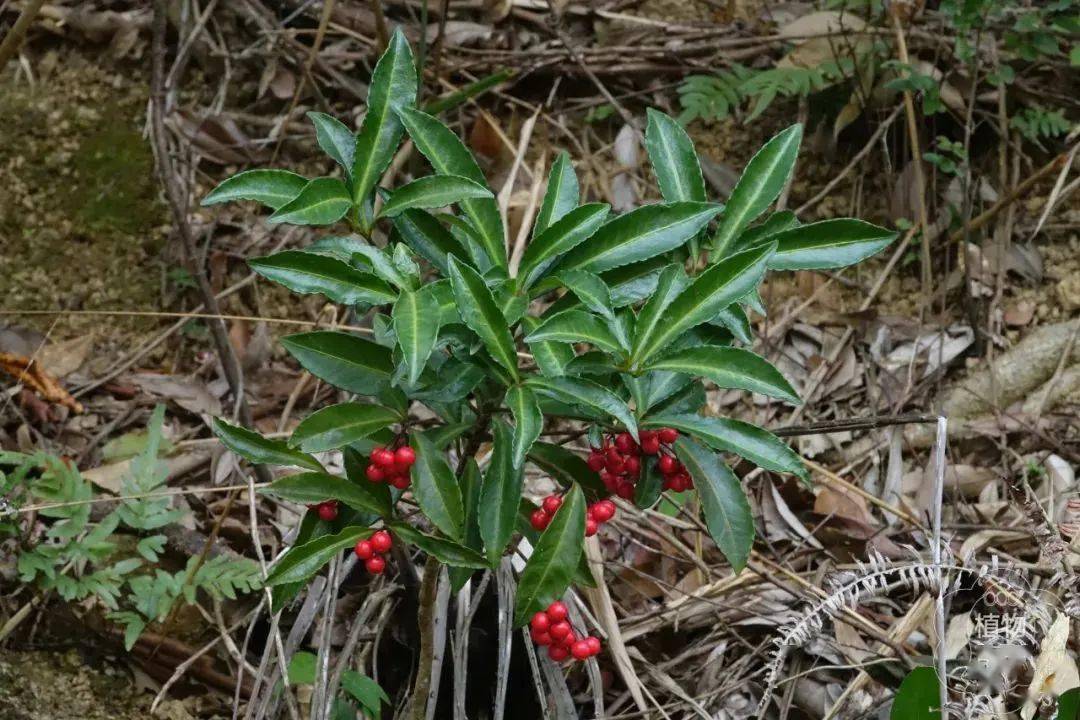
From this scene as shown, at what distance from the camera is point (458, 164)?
1.71 m

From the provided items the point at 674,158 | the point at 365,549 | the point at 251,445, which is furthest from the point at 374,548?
the point at 674,158

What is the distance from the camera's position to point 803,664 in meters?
2.38

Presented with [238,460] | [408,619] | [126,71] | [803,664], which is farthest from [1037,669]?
[126,71]

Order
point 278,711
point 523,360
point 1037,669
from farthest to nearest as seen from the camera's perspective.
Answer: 1. point 523,360
2. point 278,711
3. point 1037,669

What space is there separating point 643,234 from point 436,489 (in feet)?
1.61

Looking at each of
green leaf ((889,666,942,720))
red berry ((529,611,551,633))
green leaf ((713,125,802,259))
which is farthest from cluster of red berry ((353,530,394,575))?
green leaf ((889,666,942,720))

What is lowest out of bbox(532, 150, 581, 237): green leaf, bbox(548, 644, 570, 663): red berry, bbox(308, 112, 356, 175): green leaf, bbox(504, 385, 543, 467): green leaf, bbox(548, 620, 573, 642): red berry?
bbox(548, 644, 570, 663): red berry

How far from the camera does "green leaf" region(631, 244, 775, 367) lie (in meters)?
1.55

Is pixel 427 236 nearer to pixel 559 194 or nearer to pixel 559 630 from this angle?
pixel 559 194

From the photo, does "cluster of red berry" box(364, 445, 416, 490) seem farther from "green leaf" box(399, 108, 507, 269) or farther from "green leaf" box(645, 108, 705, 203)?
"green leaf" box(645, 108, 705, 203)

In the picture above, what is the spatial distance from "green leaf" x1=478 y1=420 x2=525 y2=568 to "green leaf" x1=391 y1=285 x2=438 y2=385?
234mm

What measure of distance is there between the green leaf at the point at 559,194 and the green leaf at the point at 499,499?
14.1 inches

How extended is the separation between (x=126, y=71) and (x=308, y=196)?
8.40 feet

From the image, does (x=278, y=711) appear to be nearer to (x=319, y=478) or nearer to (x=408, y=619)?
(x=408, y=619)
